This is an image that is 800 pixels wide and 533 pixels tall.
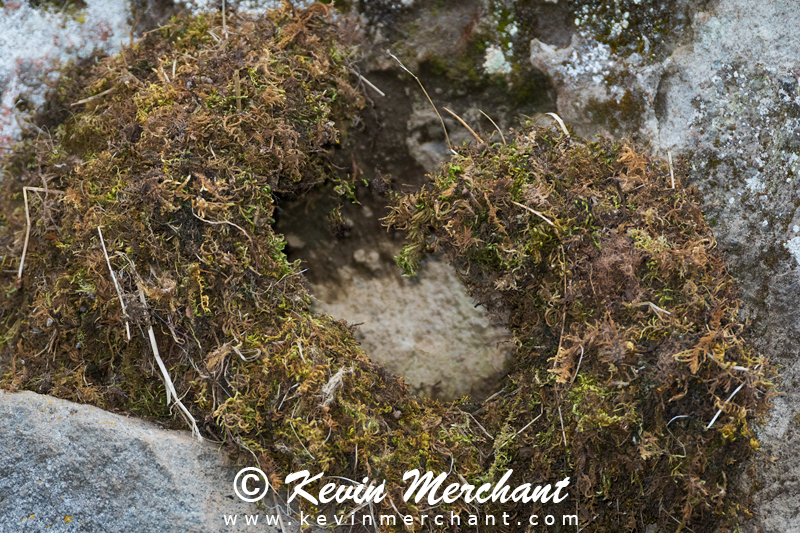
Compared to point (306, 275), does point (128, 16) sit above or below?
above

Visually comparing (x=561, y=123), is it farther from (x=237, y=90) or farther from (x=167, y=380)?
(x=167, y=380)

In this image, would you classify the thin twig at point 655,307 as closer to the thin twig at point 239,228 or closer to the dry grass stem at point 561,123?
the dry grass stem at point 561,123

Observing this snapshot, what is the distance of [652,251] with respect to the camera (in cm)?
215

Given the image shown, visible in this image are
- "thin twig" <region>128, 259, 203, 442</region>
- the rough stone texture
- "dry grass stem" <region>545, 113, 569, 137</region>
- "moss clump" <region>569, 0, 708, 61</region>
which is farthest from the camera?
"moss clump" <region>569, 0, 708, 61</region>

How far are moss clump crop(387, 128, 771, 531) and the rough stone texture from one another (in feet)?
4.12

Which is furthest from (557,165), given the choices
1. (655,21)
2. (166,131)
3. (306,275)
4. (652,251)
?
(166,131)

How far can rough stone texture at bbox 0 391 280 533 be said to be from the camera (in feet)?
6.82

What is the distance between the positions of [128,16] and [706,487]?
3487mm

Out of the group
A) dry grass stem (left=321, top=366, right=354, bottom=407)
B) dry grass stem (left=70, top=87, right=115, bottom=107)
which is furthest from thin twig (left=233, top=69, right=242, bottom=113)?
dry grass stem (left=321, top=366, right=354, bottom=407)

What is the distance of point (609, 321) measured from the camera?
2.17 metres

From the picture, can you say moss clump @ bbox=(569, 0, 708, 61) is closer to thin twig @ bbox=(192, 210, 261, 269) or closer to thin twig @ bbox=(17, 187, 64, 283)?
thin twig @ bbox=(192, 210, 261, 269)

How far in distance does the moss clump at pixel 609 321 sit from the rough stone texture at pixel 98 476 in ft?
4.12

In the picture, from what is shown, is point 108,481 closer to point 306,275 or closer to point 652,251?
point 306,275

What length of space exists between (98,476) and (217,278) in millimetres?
900
